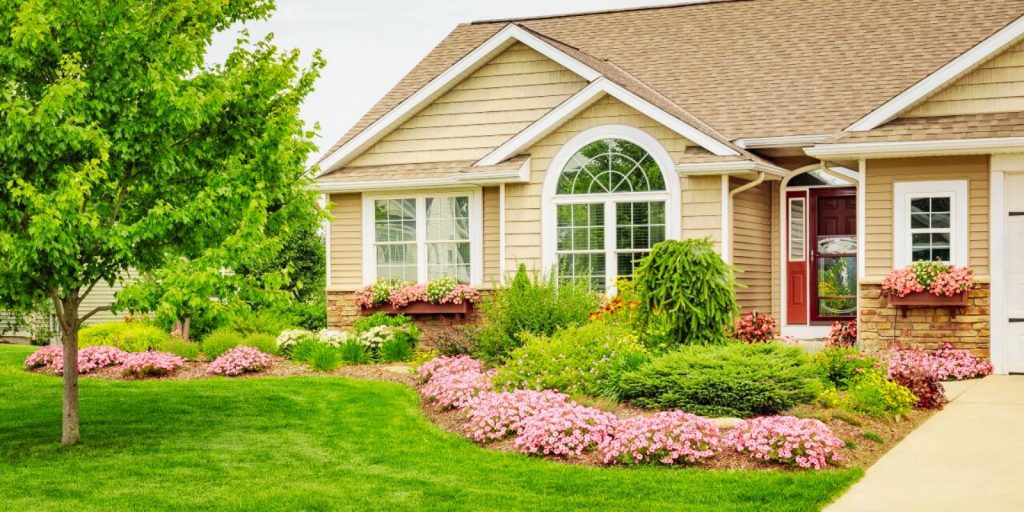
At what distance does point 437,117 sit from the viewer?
18.1 meters

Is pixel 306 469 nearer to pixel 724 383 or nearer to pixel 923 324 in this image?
pixel 724 383

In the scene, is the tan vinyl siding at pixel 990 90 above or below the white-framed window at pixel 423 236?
above

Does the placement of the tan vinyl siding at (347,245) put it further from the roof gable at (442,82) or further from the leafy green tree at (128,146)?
the leafy green tree at (128,146)

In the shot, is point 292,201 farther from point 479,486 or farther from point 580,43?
point 580,43

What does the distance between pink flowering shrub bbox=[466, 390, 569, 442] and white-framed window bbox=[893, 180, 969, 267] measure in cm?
571

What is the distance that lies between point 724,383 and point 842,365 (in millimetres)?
1950

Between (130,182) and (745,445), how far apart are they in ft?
19.9

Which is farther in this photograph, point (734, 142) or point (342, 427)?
point (734, 142)

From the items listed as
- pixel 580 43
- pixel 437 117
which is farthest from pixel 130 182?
pixel 580 43

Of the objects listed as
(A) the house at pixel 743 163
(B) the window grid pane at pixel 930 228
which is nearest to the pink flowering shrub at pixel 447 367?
(A) the house at pixel 743 163

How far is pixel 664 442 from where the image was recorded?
893cm

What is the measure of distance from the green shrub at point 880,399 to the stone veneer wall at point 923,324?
3.31 metres

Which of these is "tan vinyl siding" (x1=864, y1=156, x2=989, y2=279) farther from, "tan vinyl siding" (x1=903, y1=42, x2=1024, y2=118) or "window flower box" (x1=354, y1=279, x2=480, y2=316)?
"window flower box" (x1=354, y1=279, x2=480, y2=316)

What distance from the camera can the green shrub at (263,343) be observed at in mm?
16781
